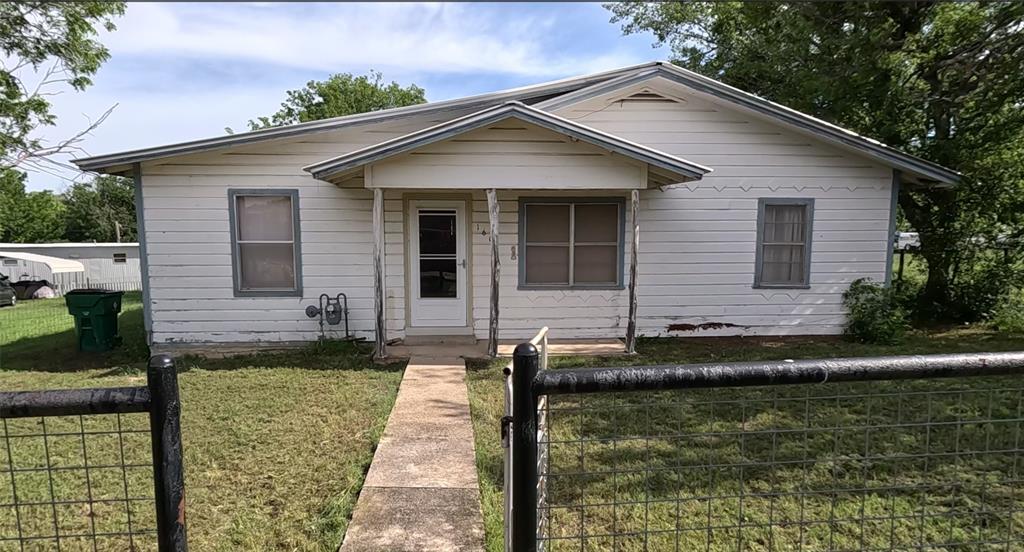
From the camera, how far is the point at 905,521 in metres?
3.32

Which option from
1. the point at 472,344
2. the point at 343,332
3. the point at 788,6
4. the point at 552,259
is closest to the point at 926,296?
the point at 788,6

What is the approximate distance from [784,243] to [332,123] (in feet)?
23.3

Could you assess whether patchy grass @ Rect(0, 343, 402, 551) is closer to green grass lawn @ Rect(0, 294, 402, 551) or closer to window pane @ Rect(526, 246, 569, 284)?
green grass lawn @ Rect(0, 294, 402, 551)

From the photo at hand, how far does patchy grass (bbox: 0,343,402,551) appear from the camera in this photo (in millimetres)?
3254

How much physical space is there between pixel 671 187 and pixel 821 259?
2693 mm

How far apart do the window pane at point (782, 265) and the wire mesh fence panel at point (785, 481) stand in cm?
365

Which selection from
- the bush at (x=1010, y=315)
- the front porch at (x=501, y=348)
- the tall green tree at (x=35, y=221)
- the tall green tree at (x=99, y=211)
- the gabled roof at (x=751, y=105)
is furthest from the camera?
the tall green tree at (x=99, y=211)

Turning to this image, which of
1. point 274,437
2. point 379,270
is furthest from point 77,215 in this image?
point 274,437

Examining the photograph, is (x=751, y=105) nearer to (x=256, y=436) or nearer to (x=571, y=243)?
(x=571, y=243)

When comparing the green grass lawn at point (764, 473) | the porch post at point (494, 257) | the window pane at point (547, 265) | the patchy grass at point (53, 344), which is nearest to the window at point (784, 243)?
the green grass lawn at point (764, 473)

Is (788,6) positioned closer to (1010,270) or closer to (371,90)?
(1010,270)

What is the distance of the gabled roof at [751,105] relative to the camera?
806cm

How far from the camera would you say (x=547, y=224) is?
8.33 m

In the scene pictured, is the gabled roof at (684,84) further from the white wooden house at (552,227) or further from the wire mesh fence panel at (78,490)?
the wire mesh fence panel at (78,490)
